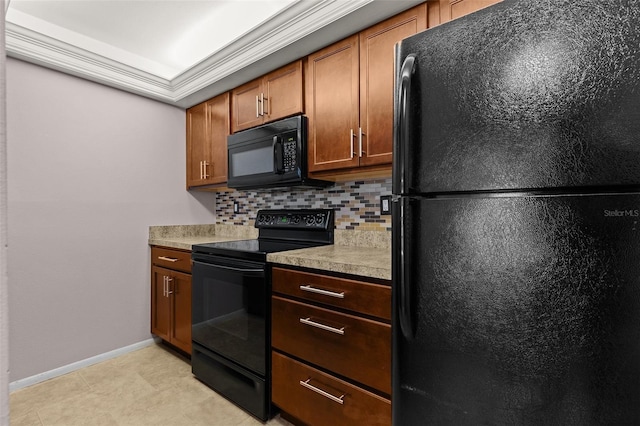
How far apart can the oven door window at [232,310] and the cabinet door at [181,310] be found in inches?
7.9

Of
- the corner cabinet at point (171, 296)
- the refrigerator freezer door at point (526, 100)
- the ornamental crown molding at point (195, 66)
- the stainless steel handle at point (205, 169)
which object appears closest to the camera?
the refrigerator freezer door at point (526, 100)

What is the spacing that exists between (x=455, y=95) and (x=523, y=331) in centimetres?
68

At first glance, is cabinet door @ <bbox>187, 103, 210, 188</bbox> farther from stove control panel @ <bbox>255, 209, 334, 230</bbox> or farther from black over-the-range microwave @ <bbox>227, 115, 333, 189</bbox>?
stove control panel @ <bbox>255, 209, 334, 230</bbox>

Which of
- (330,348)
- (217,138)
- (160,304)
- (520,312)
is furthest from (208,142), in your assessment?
(520,312)

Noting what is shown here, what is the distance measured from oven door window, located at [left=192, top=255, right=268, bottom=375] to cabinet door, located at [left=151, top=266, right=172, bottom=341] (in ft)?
1.67

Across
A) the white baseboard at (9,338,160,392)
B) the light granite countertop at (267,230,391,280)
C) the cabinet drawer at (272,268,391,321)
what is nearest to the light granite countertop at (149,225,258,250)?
the white baseboard at (9,338,160,392)

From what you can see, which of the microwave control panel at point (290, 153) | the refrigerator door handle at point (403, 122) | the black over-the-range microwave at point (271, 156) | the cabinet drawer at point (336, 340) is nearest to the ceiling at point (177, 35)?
the black over-the-range microwave at point (271, 156)

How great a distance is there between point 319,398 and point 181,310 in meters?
1.35

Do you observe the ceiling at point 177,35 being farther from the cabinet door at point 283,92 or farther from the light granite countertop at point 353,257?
the light granite countertop at point 353,257

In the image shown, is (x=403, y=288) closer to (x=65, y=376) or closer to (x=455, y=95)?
(x=455, y=95)

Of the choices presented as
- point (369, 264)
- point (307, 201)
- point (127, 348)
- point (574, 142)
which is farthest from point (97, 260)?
point (574, 142)

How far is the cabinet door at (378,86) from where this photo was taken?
160 centimetres

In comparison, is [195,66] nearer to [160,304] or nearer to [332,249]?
[332,249]

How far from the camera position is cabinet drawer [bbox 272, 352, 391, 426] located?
51.6 inches
